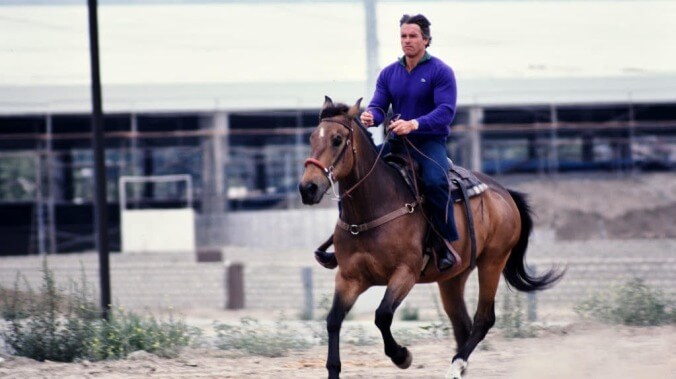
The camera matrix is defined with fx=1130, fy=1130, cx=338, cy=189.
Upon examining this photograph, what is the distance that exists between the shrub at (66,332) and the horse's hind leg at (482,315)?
3.34 metres

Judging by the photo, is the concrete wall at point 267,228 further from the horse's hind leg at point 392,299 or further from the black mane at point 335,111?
the black mane at point 335,111

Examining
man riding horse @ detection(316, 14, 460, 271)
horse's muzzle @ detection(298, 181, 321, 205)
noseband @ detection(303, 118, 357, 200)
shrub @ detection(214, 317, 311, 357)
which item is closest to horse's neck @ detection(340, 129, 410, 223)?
noseband @ detection(303, 118, 357, 200)

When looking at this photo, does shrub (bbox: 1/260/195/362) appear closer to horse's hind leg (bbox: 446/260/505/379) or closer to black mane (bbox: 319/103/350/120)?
horse's hind leg (bbox: 446/260/505/379)

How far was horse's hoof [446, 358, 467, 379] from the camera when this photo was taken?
9.84 m

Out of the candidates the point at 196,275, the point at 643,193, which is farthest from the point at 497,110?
the point at 196,275

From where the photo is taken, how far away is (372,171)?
9.15 metres

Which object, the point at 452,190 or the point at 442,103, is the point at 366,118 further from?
the point at 452,190

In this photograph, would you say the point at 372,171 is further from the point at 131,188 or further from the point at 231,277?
the point at 131,188

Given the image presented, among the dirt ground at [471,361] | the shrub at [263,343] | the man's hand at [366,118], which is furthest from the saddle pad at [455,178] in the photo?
the shrub at [263,343]

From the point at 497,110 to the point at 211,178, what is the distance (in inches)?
370

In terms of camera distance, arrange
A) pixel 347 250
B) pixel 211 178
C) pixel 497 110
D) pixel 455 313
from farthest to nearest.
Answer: pixel 497 110
pixel 211 178
pixel 455 313
pixel 347 250

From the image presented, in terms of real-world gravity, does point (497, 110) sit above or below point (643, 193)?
above

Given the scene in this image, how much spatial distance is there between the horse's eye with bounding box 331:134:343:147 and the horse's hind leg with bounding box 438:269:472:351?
7.72ft

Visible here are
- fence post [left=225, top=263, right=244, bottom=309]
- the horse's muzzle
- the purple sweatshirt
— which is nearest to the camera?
the horse's muzzle
